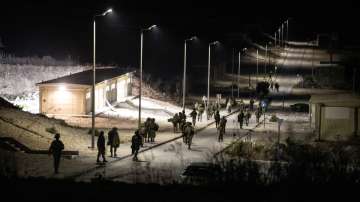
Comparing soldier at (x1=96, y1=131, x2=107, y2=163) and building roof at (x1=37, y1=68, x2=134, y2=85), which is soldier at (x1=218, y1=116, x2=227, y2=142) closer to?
soldier at (x1=96, y1=131, x2=107, y2=163)

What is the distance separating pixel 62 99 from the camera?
44.6m

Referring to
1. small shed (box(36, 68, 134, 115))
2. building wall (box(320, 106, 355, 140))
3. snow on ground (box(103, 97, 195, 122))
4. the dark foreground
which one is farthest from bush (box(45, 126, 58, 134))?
the dark foreground

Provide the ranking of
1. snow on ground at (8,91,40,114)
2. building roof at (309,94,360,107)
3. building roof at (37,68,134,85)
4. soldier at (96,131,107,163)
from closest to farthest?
soldier at (96,131,107,163) → building roof at (309,94,360,107) → building roof at (37,68,134,85) → snow on ground at (8,91,40,114)

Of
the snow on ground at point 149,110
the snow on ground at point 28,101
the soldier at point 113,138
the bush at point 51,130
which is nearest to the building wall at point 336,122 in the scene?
the soldier at point 113,138

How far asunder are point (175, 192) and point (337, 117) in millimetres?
23249

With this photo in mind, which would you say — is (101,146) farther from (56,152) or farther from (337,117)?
(337,117)

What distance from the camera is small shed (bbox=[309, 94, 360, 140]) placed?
34344mm

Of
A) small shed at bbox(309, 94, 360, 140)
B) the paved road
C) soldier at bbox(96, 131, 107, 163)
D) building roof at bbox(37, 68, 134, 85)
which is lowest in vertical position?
the paved road

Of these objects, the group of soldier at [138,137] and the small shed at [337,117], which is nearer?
the group of soldier at [138,137]

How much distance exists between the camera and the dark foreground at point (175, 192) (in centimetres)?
1139

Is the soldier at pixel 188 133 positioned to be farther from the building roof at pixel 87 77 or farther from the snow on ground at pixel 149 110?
the building roof at pixel 87 77

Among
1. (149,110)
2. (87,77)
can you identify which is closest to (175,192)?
(87,77)

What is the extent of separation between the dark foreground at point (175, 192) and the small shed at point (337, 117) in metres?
22.0

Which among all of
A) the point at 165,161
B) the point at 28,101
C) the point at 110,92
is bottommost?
the point at 165,161
